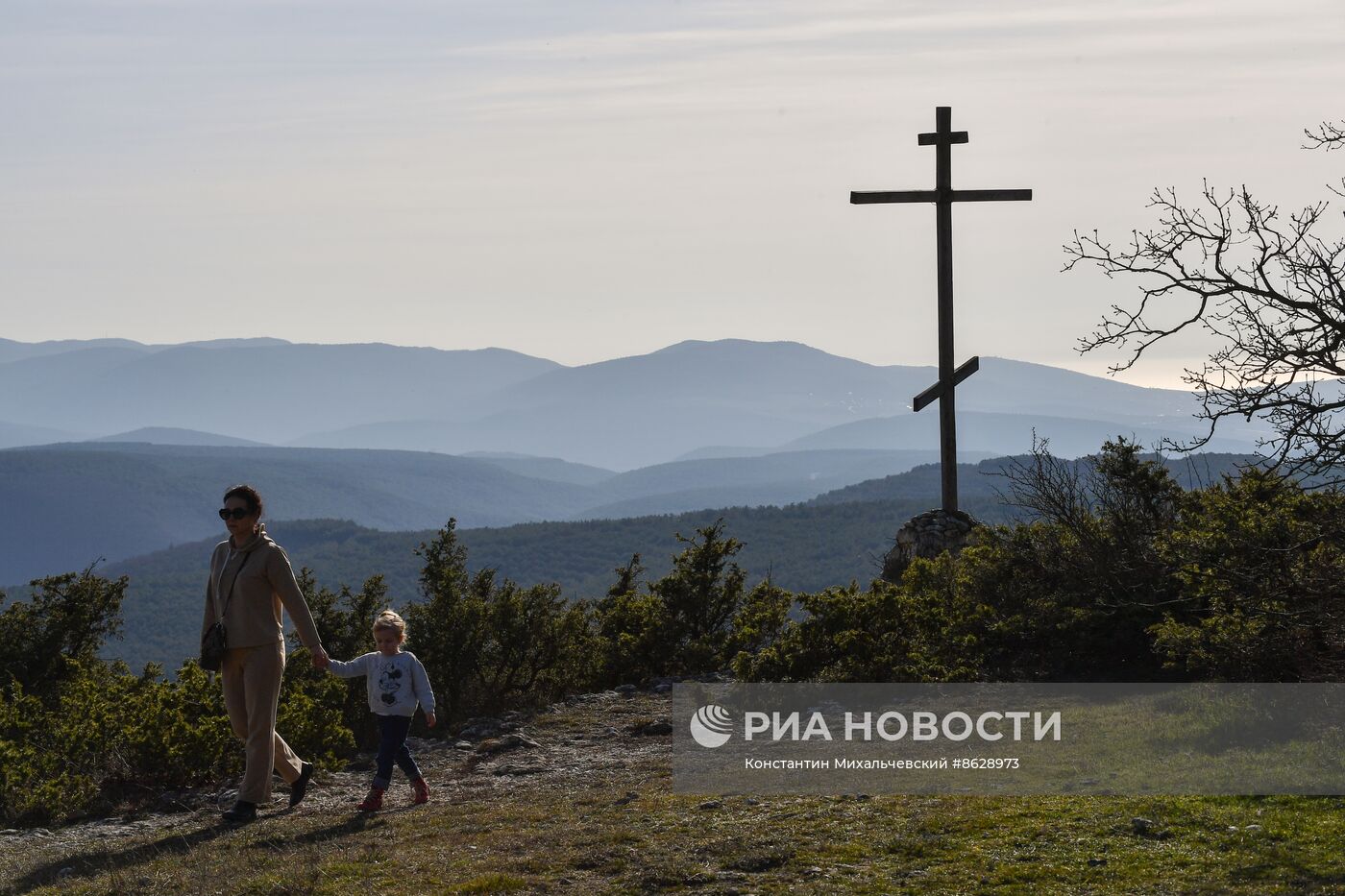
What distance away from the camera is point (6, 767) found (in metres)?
9.24

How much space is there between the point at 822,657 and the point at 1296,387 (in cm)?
479

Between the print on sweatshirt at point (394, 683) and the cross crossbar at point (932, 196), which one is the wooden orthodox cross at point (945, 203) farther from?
the print on sweatshirt at point (394, 683)

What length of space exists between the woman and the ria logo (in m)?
2.79

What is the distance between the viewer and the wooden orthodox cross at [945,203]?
1482 centimetres

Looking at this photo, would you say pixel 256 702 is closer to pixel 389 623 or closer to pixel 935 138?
pixel 389 623

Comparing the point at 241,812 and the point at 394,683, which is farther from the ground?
the point at 394,683

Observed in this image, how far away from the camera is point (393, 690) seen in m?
8.32

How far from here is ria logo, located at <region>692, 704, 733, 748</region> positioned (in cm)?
930

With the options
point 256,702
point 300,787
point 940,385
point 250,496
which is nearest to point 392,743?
point 300,787

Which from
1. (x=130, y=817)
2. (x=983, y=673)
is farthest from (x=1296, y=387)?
(x=130, y=817)

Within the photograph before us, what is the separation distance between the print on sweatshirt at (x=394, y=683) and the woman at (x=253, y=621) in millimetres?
402

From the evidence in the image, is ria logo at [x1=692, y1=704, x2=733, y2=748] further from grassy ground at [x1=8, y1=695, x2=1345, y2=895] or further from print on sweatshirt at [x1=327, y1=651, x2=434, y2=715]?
print on sweatshirt at [x1=327, y1=651, x2=434, y2=715]

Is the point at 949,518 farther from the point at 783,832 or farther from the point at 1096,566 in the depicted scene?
the point at 783,832

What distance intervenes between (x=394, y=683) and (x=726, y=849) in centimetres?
282
